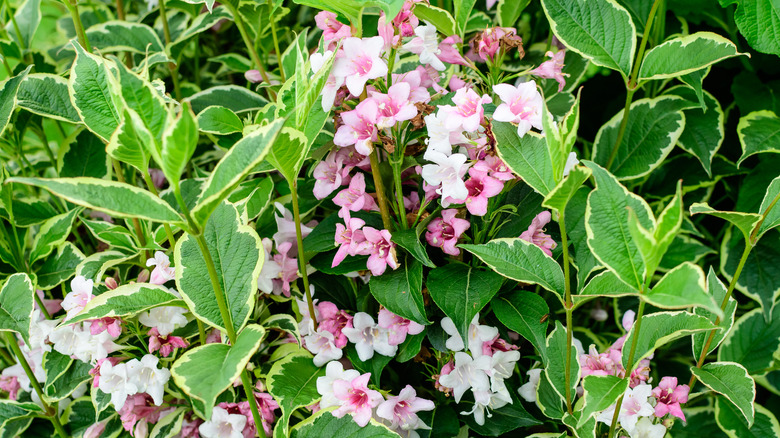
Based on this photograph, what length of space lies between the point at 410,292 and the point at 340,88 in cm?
29

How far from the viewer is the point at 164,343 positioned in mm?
953

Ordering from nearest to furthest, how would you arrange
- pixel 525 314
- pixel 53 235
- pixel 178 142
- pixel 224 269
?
pixel 178 142 → pixel 224 269 → pixel 525 314 → pixel 53 235

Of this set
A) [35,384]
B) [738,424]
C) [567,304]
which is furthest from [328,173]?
[738,424]

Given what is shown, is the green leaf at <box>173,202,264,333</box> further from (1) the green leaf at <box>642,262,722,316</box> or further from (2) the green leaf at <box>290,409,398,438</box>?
(1) the green leaf at <box>642,262,722,316</box>

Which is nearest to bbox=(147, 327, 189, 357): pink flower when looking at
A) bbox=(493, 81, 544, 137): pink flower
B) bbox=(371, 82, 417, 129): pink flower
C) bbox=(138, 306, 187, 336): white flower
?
bbox=(138, 306, 187, 336): white flower

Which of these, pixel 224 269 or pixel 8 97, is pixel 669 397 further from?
pixel 8 97

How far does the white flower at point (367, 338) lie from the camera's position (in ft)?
3.02

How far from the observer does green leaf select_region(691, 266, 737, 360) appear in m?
0.85

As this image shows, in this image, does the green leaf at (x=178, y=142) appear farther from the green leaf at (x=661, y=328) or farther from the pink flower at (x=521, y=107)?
the green leaf at (x=661, y=328)

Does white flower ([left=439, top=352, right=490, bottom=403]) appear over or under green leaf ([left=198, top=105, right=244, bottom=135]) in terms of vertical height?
under

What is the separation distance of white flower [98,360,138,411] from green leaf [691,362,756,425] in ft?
2.55

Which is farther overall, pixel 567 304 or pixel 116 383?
pixel 116 383

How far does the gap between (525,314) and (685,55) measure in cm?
45

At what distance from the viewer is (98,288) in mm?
955
